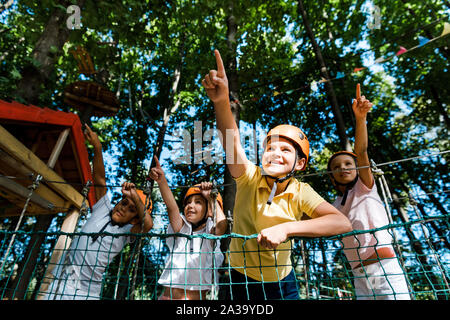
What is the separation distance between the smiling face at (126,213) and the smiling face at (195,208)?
2.14ft

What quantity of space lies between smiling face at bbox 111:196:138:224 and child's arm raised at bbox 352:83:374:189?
2569 mm

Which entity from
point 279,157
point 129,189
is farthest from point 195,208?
point 279,157

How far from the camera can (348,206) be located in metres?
2.69

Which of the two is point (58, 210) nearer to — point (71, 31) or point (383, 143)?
point (71, 31)

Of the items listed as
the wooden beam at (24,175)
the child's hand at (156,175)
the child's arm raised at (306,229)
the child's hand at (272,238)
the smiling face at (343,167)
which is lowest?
the child's hand at (272,238)

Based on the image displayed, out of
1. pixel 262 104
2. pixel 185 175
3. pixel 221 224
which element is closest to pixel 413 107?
pixel 262 104

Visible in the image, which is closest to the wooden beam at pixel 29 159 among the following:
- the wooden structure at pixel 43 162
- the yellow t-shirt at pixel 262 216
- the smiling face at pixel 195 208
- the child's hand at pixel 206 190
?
the wooden structure at pixel 43 162

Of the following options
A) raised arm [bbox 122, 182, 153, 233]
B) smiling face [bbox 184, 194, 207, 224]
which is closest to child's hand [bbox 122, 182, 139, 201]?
raised arm [bbox 122, 182, 153, 233]

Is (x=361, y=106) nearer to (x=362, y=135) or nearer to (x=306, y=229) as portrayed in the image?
(x=362, y=135)

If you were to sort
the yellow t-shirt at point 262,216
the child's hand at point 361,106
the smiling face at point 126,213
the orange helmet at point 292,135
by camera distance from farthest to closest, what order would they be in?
the smiling face at point 126,213 → the child's hand at point 361,106 → the orange helmet at point 292,135 → the yellow t-shirt at point 262,216

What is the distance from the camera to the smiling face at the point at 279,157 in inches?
74.4

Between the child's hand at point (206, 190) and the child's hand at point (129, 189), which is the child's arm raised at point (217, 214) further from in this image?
the child's hand at point (129, 189)

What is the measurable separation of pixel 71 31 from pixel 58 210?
3078 mm

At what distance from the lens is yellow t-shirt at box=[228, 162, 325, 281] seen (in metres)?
1.78
